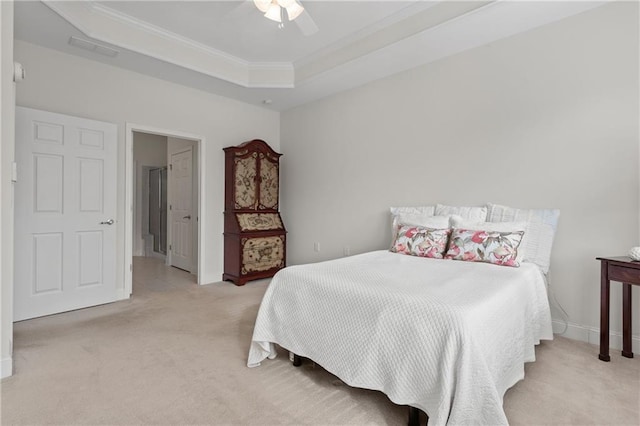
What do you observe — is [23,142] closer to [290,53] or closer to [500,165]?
[290,53]

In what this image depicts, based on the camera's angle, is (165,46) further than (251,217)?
No

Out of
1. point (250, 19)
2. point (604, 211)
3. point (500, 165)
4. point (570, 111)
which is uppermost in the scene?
point (250, 19)

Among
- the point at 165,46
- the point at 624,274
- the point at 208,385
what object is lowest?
the point at 208,385

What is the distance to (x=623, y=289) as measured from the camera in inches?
90.4

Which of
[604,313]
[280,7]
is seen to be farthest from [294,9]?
[604,313]

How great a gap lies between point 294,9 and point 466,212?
2257 millimetres

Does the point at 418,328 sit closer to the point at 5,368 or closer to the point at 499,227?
the point at 499,227

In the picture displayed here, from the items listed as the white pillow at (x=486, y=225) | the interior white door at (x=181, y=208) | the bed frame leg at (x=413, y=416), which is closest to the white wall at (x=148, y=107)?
the interior white door at (x=181, y=208)

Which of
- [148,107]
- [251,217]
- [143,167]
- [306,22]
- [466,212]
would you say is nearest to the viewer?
[306,22]

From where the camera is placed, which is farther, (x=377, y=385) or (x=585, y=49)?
(x=585, y=49)

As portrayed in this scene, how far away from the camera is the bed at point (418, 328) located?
1329mm

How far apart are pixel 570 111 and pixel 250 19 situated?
116 inches

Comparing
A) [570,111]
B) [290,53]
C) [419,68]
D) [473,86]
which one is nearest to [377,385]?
[570,111]

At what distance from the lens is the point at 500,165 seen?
301 cm
